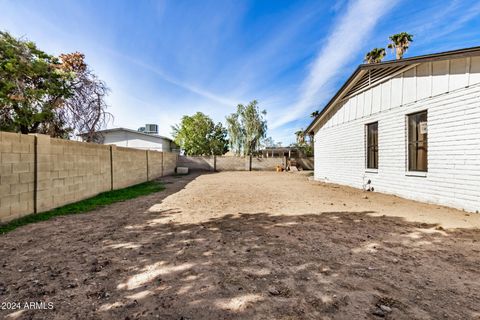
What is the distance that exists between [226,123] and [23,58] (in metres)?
23.6

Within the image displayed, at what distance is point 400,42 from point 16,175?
28.0 meters

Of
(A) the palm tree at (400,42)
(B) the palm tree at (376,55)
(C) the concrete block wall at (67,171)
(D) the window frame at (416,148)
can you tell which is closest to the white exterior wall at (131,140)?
(C) the concrete block wall at (67,171)

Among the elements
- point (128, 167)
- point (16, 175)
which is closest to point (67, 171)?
point (16, 175)

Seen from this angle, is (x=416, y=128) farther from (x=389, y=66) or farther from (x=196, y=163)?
(x=196, y=163)

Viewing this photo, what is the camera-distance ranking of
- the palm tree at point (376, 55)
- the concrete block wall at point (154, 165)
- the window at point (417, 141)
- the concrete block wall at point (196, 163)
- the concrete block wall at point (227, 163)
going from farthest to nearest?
the concrete block wall at point (227, 163), the concrete block wall at point (196, 163), the palm tree at point (376, 55), the concrete block wall at point (154, 165), the window at point (417, 141)

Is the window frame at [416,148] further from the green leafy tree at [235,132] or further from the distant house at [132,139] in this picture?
the green leafy tree at [235,132]

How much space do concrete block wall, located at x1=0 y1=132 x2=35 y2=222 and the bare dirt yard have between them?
27.2 inches

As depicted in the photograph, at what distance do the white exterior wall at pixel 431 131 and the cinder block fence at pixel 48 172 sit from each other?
33.3 feet

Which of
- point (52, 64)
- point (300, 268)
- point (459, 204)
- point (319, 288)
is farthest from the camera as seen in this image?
point (52, 64)

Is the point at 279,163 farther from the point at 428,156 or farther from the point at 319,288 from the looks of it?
the point at 319,288

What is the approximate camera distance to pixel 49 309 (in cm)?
180

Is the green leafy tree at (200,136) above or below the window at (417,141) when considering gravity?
above

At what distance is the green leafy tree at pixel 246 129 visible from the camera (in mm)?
30750

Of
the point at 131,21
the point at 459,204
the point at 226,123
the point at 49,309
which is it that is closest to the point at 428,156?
the point at 459,204
